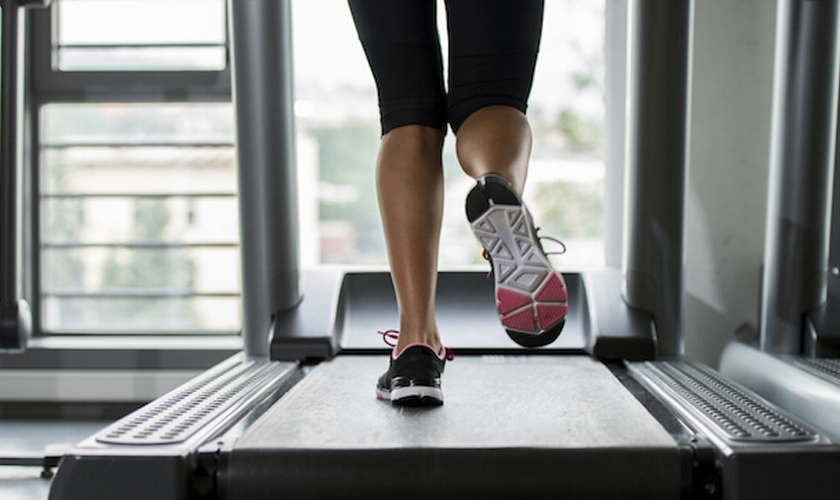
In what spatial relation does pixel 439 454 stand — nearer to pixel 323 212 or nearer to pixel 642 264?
pixel 642 264

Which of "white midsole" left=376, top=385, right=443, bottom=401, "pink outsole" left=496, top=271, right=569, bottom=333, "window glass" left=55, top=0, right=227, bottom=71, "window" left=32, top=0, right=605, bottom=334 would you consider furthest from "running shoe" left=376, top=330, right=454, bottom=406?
"window glass" left=55, top=0, right=227, bottom=71

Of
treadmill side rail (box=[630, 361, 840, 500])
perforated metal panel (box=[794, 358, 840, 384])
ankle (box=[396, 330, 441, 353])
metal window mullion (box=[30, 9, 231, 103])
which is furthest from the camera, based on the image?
metal window mullion (box=[30, 9, 231, 103])

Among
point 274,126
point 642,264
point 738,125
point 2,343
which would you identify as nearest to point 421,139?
point 274,126

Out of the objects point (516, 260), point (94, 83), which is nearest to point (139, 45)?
point (94, 83)

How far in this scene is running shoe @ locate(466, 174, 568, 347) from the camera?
870mm

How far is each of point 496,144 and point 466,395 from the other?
43 cm

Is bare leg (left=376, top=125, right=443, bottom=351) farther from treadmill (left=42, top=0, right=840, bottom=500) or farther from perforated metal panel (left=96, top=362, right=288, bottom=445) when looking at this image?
perforated metal panel (left=96, top=362, right=288, bottom=445)

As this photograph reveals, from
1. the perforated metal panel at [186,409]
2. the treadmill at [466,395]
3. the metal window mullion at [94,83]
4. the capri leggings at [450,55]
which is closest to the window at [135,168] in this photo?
the metal window mullion at [94,83]

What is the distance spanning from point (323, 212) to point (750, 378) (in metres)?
1.43

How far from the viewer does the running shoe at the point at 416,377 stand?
1.00 m

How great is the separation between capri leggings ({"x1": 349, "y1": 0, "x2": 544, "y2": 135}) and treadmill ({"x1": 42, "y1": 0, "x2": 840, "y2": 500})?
19.5 inches

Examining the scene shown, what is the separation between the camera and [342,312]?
5.42 feet

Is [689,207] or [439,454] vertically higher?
[689,207]

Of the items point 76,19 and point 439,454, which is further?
point 76,19
